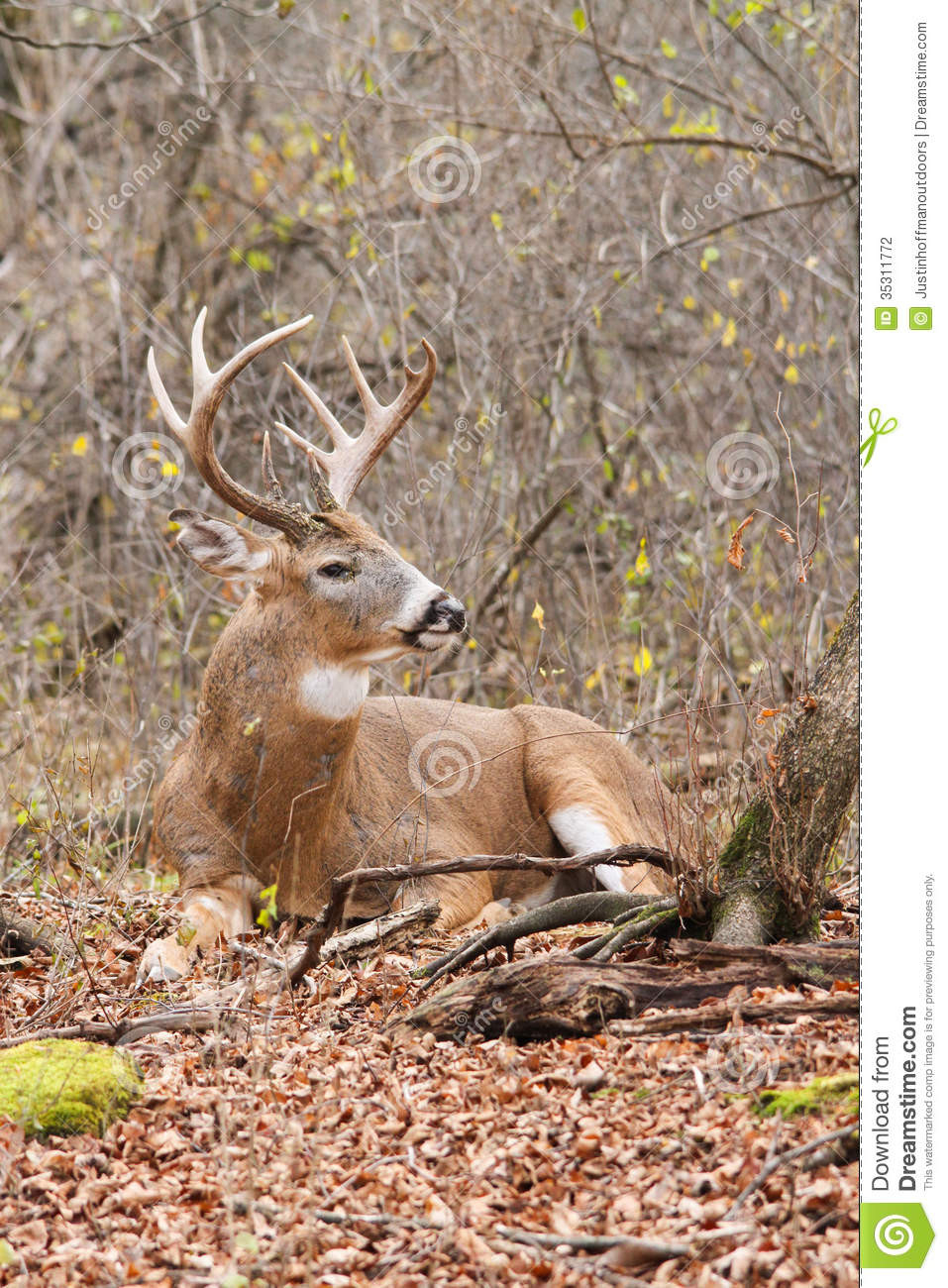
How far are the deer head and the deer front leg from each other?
2.88ft

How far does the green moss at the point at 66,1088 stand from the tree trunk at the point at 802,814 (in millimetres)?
1845

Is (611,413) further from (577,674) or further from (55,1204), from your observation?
(55,1204)

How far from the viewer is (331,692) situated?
6.31m

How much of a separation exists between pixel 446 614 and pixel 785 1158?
10.3 feet

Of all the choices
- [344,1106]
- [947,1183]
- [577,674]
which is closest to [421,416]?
[577,674]

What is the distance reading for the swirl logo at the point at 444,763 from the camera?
7.13 meters

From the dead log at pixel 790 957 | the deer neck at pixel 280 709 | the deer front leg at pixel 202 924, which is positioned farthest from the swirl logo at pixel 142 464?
the dead log at pixel 790 957

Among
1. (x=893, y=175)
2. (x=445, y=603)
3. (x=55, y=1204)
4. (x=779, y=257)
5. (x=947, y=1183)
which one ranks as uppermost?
(x=779, y=257)

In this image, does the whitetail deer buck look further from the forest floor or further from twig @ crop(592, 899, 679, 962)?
the forest floor

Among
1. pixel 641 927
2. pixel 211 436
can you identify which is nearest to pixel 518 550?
pixel 211 436

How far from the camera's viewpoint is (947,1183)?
3.28 m

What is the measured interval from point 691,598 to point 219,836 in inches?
138

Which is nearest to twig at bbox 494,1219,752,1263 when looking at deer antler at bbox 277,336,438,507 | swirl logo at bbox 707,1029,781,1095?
swirl logo at bbox 707,1029,781,1095

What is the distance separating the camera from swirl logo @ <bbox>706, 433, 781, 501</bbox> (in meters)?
9.88
